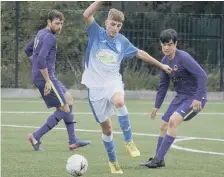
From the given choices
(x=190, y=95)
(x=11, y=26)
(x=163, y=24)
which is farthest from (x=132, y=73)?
(x=190, y=95)

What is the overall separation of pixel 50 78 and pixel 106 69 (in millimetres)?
2100

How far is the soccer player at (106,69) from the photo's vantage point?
886cm

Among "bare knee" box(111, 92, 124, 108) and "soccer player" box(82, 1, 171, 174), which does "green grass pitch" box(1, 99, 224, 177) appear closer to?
"soccer player" box(82, 1, 171, 174)

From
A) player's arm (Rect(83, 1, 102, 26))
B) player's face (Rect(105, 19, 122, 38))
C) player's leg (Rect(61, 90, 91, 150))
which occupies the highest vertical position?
player's arm (Rect(83, 1, 102, 26))

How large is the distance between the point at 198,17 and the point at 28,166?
15.0 metres

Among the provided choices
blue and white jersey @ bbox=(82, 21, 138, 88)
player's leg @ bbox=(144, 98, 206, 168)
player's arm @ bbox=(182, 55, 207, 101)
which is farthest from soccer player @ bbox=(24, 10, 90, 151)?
player's arm @ bbox=(182, 55, 207, 101)

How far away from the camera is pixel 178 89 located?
952 centimetres

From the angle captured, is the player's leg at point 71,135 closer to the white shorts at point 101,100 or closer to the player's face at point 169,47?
the white shorts at point 101,100

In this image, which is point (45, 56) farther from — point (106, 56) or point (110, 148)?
point (110, 148)

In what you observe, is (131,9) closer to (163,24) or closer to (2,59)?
(163,24)

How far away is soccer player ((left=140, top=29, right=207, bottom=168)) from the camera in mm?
9102

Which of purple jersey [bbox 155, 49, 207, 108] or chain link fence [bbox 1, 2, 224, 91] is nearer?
purple jersey [bbox 155, 49, 207, 108]

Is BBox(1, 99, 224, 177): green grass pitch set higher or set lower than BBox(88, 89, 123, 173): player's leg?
lower

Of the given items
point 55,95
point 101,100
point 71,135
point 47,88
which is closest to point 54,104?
point 55,95
